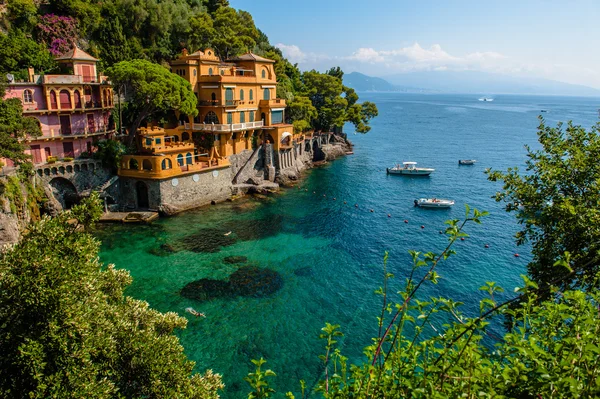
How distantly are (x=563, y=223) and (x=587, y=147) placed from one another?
3043 mm

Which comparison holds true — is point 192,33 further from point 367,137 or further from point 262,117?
point 367,137

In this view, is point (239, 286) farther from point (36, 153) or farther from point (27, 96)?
point (27, 96)

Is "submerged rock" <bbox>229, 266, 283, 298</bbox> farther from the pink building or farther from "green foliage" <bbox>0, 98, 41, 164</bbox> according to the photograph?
the pink building

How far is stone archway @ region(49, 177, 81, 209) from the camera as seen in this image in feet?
123

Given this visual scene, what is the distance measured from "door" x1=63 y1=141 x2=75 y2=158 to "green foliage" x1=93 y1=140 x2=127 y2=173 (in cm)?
217

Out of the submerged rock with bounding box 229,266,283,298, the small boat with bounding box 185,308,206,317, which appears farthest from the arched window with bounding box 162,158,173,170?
the small boat with bounding box 185,308,206,317

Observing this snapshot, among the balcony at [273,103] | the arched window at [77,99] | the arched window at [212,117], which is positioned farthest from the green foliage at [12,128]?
the balcony at [273,103]

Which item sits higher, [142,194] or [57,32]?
[57,32]

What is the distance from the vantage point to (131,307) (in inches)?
516

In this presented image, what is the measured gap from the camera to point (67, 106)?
38844 millimetres

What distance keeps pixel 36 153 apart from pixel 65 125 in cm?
387

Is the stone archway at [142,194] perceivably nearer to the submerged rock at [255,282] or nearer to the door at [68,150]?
the door at [68,150]

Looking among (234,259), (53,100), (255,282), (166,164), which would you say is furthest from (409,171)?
(53,100)

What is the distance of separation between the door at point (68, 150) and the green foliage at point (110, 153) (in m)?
2.17
